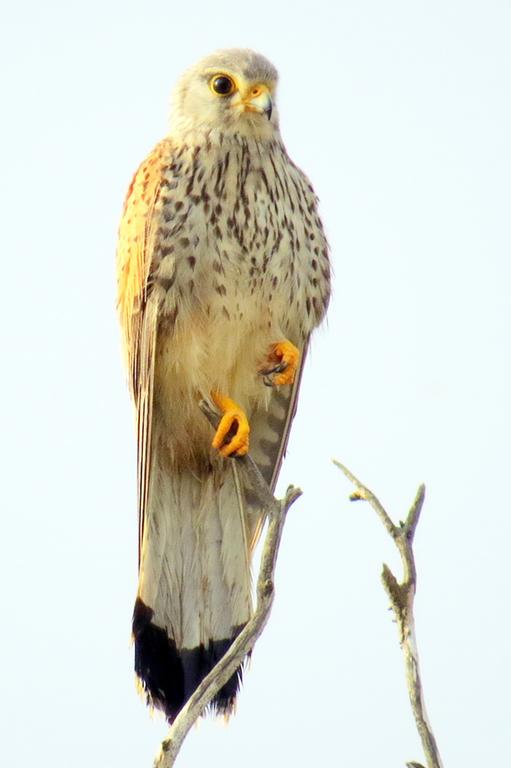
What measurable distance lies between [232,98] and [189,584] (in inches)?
66.5

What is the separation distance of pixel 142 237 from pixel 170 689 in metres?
1.48

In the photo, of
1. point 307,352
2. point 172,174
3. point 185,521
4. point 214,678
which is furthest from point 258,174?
point 214,678

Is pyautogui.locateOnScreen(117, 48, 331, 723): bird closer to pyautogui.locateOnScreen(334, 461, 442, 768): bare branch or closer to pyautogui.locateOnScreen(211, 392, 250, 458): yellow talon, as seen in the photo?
pyautogui.locateOnScreen(211, 392, 250, 458): yellow talon

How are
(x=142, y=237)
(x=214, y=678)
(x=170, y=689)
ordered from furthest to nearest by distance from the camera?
(x=142, y=237) < (x=170, y=689) < (x=214, y=678)

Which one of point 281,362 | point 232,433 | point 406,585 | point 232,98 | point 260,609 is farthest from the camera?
point 232,98

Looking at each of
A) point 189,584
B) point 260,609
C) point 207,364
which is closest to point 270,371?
point 207,364

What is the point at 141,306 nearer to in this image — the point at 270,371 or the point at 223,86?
the point at 270,371

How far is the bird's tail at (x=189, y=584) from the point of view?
446cm

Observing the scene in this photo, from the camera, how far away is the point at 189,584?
4672 mm

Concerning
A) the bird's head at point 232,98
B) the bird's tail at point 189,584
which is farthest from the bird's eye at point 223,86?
the bird's tail at point 189,584

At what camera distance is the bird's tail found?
4.46 meters

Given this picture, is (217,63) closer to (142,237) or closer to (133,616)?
(142,237)

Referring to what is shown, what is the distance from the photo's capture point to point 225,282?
4.62m

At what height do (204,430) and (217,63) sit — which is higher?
(217,63)
